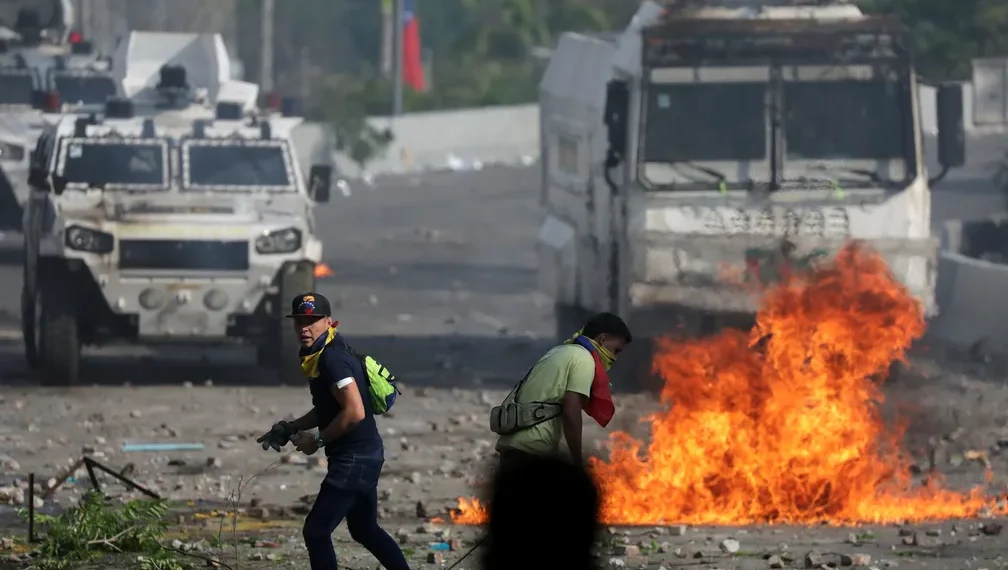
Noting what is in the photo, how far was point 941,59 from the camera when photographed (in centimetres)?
3272

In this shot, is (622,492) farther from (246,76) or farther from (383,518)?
(246,76)

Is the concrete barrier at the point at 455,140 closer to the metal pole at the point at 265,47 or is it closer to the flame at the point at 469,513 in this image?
the metal pole at the point at 265,47

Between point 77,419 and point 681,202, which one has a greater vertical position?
point 681,202

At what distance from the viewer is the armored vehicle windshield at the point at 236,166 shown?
17109mm

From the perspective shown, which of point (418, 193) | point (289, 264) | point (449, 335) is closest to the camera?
point (289, 264)

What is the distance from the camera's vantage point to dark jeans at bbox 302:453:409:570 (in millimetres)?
8398

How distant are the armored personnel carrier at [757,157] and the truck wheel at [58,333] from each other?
459 cm

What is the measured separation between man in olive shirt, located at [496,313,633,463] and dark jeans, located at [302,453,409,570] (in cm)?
61

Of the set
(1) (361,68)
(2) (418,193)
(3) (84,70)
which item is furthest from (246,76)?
(3) (84,70)

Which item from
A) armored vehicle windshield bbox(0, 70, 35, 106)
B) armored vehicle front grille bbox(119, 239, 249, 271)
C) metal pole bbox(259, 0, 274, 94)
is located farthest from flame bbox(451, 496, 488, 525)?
metal pole bbox(259, 0, 274, 94)

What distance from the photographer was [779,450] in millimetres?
11742

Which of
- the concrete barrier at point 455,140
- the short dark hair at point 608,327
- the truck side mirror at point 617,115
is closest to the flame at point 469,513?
the short dark hair at point 608,327

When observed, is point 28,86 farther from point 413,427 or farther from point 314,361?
point 314,361

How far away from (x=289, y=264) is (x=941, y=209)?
833 inches
